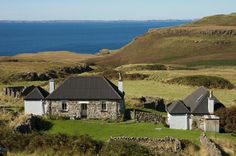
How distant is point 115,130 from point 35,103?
9.03 m

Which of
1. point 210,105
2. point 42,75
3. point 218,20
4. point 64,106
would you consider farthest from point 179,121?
point 218,20

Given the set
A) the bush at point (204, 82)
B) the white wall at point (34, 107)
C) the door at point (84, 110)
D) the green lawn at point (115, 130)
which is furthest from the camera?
the bush at point (204, 82)

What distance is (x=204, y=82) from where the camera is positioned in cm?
7138

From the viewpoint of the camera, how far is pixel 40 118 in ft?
127

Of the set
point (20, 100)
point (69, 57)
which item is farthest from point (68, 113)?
point (69, 57)

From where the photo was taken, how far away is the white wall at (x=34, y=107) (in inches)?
1677

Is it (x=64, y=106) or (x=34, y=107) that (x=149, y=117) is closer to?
(x=64, y=106)

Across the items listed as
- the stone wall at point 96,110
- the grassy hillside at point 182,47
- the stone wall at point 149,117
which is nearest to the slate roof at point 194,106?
the stone wall at point 149,117

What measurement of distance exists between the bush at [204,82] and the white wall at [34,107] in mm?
32642

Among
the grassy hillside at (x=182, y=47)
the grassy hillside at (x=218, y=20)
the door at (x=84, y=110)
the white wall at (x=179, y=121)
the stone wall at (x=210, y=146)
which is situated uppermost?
the grassy hillside at (x=218, y=20)

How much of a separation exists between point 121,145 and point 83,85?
56.6 ft

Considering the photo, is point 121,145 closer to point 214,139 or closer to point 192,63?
point 214,139

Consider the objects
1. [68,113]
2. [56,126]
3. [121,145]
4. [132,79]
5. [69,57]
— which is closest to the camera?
[121,145]

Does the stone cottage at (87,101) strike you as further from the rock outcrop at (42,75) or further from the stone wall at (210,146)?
the rock outcrop at (42,75)
